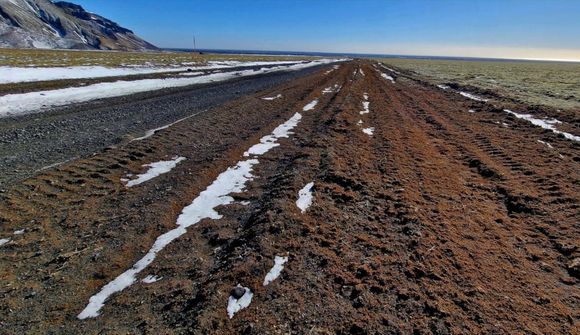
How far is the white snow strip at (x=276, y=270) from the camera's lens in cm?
367

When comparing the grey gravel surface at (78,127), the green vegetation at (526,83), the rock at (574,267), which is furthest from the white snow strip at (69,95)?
the green vegetation at (526,83)

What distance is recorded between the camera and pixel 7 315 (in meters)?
3.21

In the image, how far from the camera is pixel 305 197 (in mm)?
5750

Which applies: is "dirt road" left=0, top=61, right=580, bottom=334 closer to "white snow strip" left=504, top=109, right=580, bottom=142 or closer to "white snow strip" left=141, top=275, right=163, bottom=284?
"white snow strip" left=141, top=275, right=163, bottom=284

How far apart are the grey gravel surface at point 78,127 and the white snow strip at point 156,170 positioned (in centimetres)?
184

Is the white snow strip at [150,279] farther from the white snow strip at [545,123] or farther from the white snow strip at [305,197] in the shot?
the white snow strip at [545,123]

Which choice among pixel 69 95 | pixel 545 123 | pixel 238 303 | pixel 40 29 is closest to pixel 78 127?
pixel 69 95

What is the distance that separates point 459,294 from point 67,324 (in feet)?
12.5

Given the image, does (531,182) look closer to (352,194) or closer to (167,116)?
(352,194)

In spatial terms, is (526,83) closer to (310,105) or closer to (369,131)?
(310,105)

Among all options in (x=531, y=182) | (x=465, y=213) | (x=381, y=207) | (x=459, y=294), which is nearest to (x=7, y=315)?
(x=459, y=294)

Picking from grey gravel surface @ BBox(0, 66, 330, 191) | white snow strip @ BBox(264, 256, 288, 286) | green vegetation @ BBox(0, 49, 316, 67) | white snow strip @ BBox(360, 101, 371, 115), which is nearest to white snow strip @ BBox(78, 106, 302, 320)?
white snow strip @ BBox(264, 256, 288, 286)

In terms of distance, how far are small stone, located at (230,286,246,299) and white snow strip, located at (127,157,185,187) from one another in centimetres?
365

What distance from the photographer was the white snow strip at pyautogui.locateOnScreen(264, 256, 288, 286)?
3670 millimetres
